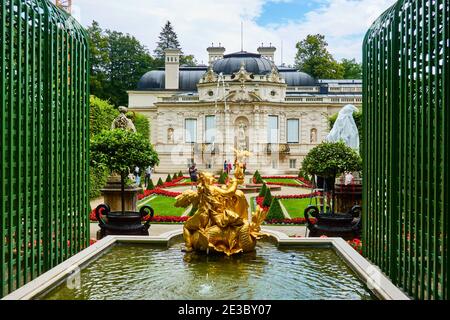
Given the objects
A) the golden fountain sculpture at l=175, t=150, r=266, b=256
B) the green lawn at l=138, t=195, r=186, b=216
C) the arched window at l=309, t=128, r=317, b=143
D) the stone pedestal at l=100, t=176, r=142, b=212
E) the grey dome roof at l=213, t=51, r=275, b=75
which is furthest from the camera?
the grey dome roof at l=213, t=51, r=275, b=75

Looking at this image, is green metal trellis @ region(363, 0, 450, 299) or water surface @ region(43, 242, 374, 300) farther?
water surface @ region(43, 242, 374, 300)

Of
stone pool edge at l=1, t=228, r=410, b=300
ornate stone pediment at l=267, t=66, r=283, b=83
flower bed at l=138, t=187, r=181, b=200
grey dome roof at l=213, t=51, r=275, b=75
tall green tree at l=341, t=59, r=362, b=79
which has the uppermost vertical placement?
tall green tree at l=341, t=59, r=362, b=79

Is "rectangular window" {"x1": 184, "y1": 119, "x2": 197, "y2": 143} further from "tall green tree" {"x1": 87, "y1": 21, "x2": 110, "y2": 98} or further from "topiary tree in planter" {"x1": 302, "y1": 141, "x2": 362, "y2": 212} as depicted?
"topiary tree in planter" {"x1": 302, "y1": 141, "x2": 362, "y2": 212}

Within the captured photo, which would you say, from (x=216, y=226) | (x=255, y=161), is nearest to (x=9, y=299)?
(x=216, y=226)

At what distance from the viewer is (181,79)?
174 ft

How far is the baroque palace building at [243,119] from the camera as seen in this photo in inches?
1752

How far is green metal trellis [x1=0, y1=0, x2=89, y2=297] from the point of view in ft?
19.7

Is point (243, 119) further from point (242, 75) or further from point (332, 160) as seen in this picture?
point (332, 160)

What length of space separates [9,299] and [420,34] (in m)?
5.46

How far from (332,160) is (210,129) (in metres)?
33.2

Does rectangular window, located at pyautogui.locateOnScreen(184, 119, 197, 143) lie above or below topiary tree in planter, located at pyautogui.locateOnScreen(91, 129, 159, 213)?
above

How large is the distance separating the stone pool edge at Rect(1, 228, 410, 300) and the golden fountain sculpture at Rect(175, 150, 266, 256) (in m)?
1.16

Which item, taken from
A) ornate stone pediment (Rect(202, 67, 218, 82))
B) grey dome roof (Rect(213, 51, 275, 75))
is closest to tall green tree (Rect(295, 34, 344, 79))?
grey dome roof (Rect(213, 51, 275, 75))

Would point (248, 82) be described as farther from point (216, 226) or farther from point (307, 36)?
point (216, 226)
